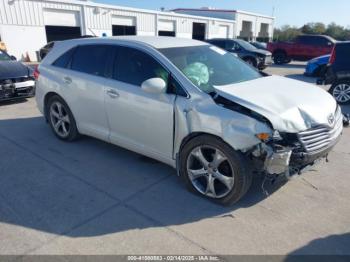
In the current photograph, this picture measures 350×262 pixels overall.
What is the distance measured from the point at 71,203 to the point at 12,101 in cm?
621

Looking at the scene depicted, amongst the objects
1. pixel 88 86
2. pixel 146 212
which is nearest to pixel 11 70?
pixel 88 86

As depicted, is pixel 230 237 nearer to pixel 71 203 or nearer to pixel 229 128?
pixel 229 128

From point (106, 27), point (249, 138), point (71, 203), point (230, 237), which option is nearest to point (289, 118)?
point (249, 138)

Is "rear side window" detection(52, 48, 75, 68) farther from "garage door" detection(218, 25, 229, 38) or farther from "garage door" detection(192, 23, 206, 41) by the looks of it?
"garage door" detection(218, 25, 229, 38)

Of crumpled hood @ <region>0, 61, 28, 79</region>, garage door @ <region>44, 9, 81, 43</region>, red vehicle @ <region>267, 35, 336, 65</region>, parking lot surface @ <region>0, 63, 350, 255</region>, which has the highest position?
garage door @ <region>44, 9, 81, 43</region>

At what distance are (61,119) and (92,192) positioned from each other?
199 centimetres

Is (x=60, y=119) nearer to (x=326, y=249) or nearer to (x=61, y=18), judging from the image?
(x=326, y=249)

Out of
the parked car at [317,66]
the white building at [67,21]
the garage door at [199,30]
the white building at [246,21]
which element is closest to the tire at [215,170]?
the parked car at [317,66]

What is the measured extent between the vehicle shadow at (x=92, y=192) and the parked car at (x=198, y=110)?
332mm

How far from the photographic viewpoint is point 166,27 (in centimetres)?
3181

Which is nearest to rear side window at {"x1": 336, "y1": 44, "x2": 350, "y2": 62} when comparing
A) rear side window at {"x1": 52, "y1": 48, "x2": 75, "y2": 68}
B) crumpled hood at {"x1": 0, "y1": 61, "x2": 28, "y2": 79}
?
rear side window at {"x1": 52, "y1": 48, "x2": 75, "y2": 68}

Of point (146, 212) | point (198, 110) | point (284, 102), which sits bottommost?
point (146, 212)

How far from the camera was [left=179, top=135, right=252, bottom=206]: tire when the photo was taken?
302cm

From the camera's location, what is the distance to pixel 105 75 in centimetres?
416
